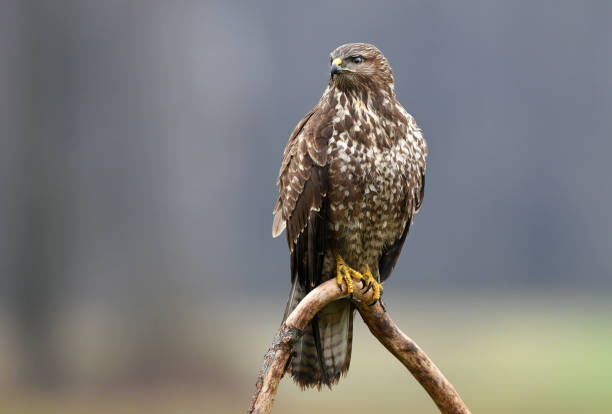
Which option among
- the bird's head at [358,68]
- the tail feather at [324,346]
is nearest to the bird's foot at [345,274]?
the tail feather at [324,346]

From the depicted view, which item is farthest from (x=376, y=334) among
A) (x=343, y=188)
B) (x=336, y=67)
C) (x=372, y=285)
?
(x=336, y=67)

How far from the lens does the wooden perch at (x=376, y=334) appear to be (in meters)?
1.58

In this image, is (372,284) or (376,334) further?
(372,284)

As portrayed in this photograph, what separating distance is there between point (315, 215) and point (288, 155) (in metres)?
0.21

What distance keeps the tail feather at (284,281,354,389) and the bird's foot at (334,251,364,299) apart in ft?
0.39

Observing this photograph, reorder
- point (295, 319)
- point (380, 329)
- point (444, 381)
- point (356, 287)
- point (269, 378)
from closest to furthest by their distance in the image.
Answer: point (269, 378) < point (295, 319) < point (444, 381) < point (380, 329) < point (356, 287)

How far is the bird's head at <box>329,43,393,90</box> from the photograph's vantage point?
1.94 m

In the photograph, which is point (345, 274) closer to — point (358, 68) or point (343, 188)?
point (343, 188)

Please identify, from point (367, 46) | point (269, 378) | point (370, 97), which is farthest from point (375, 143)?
point (269, 378)

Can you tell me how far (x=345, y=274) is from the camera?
213cm

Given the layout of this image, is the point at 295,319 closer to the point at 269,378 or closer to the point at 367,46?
the point at 269,378

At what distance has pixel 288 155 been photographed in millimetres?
2146

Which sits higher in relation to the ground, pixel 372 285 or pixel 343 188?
pixel 343 188

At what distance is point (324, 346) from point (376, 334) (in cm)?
29
